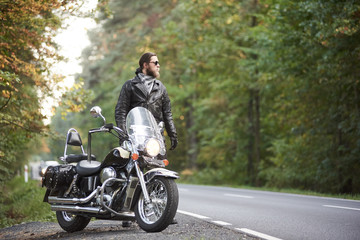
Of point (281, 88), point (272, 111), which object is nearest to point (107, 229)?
point (281, 88)

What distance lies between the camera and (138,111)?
253 inches

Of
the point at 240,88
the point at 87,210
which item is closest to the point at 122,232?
the point at 87,210

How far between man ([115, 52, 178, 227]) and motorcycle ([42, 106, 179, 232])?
37cm

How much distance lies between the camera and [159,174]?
5891 mm

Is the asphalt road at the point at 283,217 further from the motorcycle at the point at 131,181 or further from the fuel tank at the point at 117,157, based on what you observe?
the fuel tank at the point at 117,157

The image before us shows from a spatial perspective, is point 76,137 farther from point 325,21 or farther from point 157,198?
point 325,21

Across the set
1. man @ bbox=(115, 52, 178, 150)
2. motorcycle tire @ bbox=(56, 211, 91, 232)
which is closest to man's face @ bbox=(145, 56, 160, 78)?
man @ bbox=(115, 52, 178, 150)

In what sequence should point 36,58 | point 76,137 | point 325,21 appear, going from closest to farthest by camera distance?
point 76,137 → point 36,58 → point 325,21

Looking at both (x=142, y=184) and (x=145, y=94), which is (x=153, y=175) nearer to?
(x=142, y=184)

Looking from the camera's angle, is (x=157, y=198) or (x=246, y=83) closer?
(x=157, y=198)

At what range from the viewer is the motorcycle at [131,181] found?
19.6 feet

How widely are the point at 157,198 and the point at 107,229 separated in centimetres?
170

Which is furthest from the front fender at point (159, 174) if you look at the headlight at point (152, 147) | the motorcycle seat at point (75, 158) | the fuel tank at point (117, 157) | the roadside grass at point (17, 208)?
the roadside grass at point (17, 208)

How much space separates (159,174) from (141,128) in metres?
0.71
